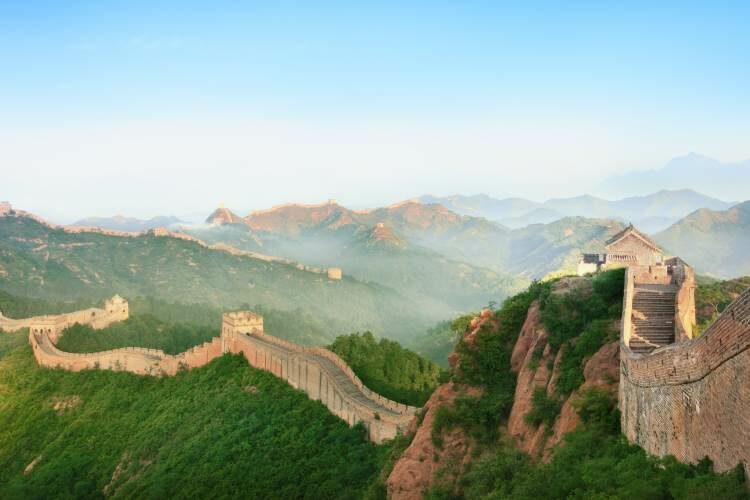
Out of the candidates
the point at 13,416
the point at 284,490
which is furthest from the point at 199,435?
the point at 13,416

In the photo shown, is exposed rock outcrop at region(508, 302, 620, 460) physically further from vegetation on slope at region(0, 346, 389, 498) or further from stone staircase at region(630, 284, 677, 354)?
vegetation on slope at region(0, 346, 389, 498)

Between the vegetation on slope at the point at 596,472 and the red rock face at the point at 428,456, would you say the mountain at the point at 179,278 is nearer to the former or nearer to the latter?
the red rock face at the point at 428,456

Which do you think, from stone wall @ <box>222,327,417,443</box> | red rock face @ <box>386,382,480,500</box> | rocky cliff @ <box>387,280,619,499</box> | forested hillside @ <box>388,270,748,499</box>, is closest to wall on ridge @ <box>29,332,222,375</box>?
stone wall @ <box>222,327,417,443</box>

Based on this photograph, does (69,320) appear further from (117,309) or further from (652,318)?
(652,318)

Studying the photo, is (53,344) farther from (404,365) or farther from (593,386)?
(593,386)

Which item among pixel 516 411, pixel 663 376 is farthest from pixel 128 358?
pixel 663 376
